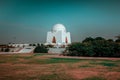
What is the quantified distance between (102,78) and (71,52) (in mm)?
19978

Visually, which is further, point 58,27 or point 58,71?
point 58,27

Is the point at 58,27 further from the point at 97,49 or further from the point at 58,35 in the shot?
the point at 97,49

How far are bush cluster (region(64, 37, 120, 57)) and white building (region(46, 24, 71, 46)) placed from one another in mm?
15667

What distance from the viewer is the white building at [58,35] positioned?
4456 cm

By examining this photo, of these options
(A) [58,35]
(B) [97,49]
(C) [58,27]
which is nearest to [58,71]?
(B) [97,49]

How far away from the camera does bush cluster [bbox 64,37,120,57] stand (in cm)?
2517

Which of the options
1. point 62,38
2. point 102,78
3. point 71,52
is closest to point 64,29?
point 62,38

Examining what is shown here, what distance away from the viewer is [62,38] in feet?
146

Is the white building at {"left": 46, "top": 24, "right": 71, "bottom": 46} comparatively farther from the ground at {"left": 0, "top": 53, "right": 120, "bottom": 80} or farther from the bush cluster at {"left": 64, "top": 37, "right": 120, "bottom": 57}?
the ground at {"left": 0, "top": 53, "right": 120, "bottom": 80}

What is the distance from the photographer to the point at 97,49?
85.5 ft

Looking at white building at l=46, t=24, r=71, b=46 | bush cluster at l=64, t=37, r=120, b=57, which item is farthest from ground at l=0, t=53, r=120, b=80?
white building at l=46, t=24, r=71, b=46

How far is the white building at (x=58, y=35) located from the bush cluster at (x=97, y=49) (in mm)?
15667

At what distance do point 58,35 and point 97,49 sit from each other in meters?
20.0

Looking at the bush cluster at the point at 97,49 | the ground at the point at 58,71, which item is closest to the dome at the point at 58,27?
the bush cluster at the point at 97,49
